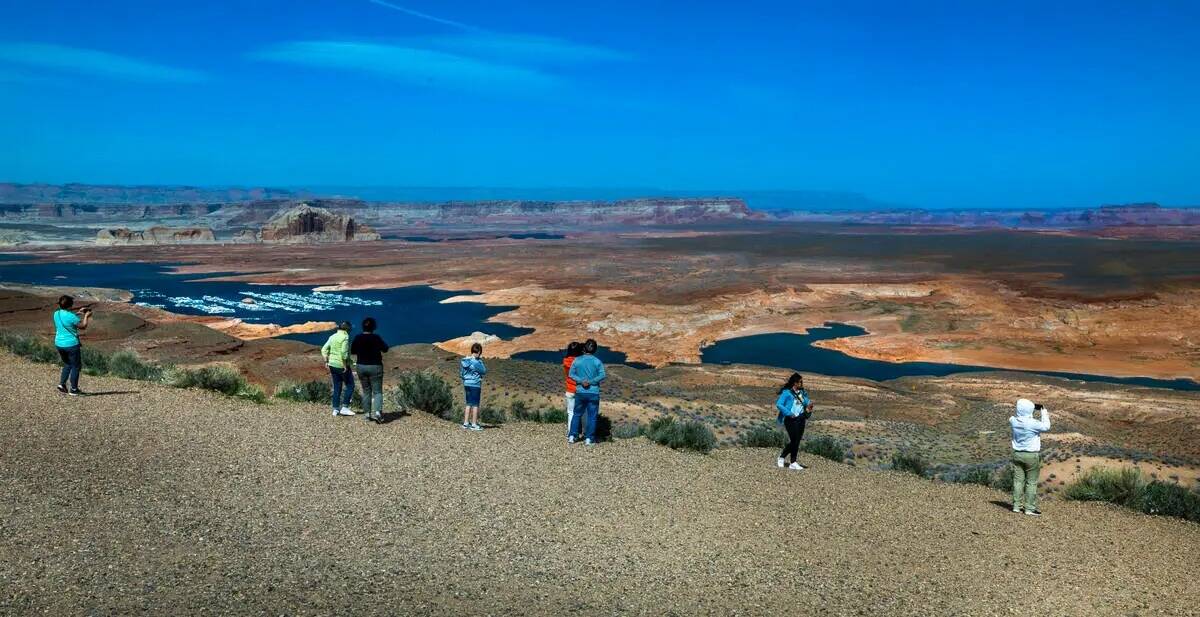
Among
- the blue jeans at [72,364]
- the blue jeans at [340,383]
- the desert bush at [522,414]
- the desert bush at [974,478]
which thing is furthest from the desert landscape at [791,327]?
the blue jeans at [340,383]

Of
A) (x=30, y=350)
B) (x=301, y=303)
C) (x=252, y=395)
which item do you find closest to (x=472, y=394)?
(x=252, y=395)

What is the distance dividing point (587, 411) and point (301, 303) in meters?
50.8

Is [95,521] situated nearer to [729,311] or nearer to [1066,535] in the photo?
[1066,535]

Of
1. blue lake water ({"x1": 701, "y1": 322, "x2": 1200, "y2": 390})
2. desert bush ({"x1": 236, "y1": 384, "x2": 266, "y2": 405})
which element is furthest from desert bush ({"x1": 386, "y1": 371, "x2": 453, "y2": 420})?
blue lake water ({"x1": 701, "y1": 322, "x2": 1200, "y2": 390})

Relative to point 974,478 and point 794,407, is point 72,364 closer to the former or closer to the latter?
point 794,407

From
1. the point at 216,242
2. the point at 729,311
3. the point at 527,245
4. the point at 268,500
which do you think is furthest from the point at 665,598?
the point at 216,242

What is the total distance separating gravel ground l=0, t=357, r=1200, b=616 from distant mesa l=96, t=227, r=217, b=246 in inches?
4818

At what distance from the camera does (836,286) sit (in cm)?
6438

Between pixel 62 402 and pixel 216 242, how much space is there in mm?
123278

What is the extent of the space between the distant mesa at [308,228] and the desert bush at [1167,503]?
126474mm

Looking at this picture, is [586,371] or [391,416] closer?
[586,371]

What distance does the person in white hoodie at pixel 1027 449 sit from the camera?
9.96 m

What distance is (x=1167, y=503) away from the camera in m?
11.3

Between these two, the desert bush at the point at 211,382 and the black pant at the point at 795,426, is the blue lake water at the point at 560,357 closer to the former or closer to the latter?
the desert bush at the point at 211,382
